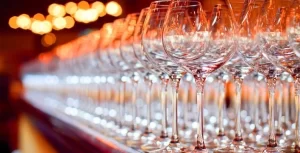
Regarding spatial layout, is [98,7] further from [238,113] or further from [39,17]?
[238,113]

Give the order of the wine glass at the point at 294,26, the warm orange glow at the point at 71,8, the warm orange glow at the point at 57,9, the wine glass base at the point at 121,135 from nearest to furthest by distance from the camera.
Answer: the wine glass at the point at 294,26, the wine glass base at the point at 121,135, the warm orange glow at the point at 71,8, the warm orange glow at the point at 57,9

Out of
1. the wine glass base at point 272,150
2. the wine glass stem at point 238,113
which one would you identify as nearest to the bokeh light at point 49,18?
the wine glass stem at point 238,113

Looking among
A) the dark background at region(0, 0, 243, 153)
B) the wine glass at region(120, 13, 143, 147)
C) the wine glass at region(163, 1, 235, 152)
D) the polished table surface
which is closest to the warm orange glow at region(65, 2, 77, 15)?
the dark background at region(0, 0, 243, 153)

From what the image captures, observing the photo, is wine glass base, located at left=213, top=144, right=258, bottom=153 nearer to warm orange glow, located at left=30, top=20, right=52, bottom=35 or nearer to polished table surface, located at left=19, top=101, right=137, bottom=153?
polished table surface, located at left=19, top=101, right=137, bottom=153

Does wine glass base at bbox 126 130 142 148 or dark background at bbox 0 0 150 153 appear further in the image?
dark background at bbox 0 0 150 153

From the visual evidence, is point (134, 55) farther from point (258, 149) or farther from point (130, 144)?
point (258, 149)

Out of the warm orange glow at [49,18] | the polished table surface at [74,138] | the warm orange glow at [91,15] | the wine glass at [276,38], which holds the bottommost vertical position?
the polished table surface at [74,138]

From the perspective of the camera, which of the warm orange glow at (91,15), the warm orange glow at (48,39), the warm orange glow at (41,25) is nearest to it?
the warm orange glow at (91,15)

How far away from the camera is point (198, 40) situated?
1144 millimetres

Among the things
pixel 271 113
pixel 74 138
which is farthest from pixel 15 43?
pixel 271 113

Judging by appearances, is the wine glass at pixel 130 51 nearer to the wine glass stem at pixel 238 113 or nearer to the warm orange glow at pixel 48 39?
the wine glass stem at pixel 238 113

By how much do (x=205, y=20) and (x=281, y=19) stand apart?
0.49ft

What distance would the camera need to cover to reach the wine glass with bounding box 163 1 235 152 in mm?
1133

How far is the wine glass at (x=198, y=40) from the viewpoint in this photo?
1.13 m
